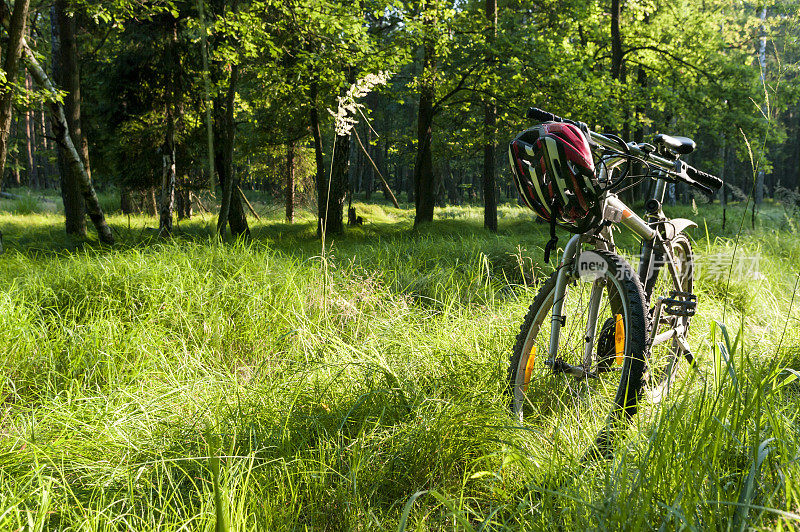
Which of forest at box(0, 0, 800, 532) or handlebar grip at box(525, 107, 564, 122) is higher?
handlebar grip at box(525, 107, 564, 122)

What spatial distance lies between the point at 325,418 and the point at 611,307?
1.45 m

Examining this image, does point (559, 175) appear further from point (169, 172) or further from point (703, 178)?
point (169, 172)

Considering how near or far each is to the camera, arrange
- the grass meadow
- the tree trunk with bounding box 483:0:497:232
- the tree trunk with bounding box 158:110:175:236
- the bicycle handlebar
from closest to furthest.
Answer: the grass meadow → the bicycle handlebar → the tree trunk with bounding box 158:110:175:236 → the tree trunk with bounding box 483:0:497:232

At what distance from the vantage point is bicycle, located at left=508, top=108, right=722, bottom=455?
198 centimetres

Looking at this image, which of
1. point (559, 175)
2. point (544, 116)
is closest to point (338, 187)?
point (544, 116)

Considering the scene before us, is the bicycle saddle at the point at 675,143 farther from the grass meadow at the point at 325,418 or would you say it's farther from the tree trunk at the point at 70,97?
the tree trunk at the point at 70,97

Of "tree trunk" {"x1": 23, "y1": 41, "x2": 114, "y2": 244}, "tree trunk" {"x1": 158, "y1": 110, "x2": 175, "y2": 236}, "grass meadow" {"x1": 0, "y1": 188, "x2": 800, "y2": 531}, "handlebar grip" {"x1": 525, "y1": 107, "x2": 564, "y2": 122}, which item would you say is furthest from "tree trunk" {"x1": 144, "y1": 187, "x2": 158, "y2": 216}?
"handlebar grip" {"x1": 525, "y1": 107, "x2": 564, "y2": 122}

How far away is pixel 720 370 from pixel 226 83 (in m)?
9.61

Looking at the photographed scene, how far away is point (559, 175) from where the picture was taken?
6.18 ft

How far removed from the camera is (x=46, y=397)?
2.75 m

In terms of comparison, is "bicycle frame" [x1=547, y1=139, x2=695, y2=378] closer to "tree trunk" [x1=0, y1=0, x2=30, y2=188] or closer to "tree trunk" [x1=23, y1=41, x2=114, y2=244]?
"tree trunk" [x1=0, y1=0, x2=30, y2=188]

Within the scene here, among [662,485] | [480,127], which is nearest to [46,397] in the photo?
[662,485]

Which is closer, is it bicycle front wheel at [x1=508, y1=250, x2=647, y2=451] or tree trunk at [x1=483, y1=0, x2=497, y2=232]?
bicycle front wheel at [x1=508, y1=250, x2=647, y2=451]

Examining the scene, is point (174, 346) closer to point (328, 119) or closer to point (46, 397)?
point (46, 397)
